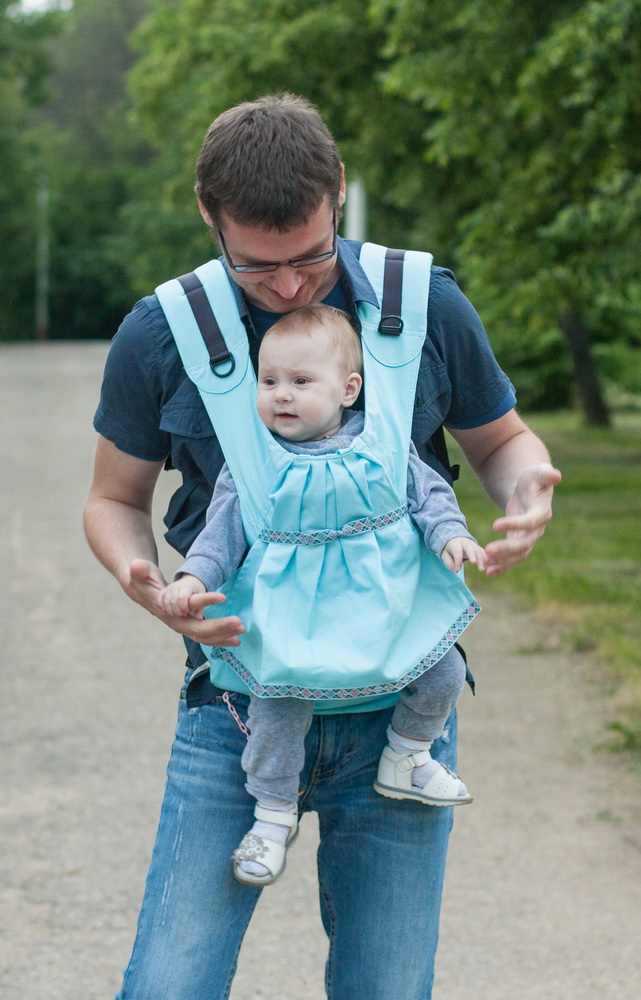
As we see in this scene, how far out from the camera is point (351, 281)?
89.1 inches

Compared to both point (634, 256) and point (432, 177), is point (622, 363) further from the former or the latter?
point (634, 256)

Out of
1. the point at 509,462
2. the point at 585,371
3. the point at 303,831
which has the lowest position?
the point at 585,371

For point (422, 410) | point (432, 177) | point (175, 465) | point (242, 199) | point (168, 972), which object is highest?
point (242, 199)

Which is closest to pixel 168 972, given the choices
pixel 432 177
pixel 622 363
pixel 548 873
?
pixel 548 873

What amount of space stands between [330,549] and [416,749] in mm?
364

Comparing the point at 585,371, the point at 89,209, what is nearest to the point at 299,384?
the point at 585,371

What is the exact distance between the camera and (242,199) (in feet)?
6.83

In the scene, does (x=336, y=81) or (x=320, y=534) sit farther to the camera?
(x=336, y=81)

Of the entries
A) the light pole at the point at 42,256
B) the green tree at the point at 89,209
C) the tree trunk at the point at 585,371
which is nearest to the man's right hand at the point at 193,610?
the tree trunk at the point at 585,371

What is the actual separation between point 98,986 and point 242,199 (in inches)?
96.7

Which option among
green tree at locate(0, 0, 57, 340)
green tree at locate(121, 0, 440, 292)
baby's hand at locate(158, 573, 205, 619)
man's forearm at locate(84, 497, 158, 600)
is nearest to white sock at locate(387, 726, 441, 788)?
baby's hand at locate(158, 573, 205, 619)

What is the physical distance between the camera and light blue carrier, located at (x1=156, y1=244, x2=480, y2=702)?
2119 millimetres

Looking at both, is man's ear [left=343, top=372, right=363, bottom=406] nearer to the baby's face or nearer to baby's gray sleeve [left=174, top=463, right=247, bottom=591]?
the baby's face

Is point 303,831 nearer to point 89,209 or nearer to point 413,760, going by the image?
point 413,760
